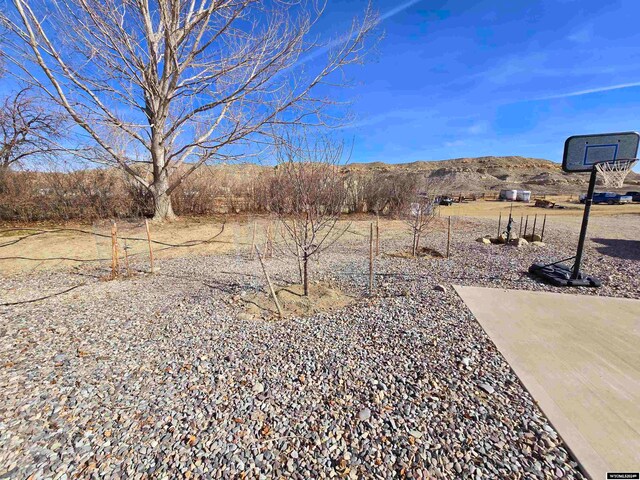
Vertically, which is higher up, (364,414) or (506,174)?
(506,174)

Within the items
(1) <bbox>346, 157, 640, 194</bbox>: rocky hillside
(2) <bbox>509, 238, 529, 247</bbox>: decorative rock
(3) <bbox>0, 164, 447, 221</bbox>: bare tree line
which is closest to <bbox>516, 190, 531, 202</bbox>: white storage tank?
(1) <bbox>346, 157, 640, 194</bbox>: rocky hillside

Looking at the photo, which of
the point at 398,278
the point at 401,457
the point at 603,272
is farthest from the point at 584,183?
the point at 401,457

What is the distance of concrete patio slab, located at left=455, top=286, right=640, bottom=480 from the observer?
170 centimetres

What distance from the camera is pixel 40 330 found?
10.7 ft

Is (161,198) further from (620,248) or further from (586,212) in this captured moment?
(620,248)

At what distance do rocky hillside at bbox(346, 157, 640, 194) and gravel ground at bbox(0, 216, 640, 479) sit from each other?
30438 millimetres

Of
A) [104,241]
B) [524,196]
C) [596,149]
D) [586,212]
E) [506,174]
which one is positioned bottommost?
[104,241]

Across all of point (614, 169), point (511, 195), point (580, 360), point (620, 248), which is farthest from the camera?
point (511, 195)

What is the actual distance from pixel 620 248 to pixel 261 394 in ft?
33.4

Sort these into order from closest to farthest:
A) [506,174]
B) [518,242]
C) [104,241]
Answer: [518,242]
[104,241]
[506,174]

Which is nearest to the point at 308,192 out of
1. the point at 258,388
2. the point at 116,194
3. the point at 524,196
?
the point at 258,388

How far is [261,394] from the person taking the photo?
7.14 ft

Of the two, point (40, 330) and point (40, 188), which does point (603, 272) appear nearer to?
point (40, 330)

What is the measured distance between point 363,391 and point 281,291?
2.44 m
